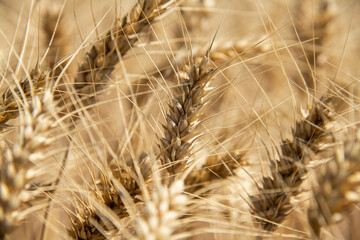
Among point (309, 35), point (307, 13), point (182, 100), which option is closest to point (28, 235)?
point (182, 100)

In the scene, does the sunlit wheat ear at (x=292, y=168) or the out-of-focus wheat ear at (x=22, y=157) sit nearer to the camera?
the out-of-focus wheat ear at (x=22, y=157)

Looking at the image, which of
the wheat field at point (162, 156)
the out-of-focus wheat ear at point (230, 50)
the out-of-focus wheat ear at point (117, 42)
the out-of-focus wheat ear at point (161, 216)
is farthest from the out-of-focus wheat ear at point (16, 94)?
the out-of-focus wheat ear at point (230, 50)

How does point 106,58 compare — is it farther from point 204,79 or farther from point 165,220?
point 165,220

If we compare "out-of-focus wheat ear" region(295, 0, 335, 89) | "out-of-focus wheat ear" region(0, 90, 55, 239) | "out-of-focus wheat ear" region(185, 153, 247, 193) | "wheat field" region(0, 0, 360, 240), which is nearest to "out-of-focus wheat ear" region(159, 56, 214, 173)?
"wheat field" region(0, 0, 360, 240)

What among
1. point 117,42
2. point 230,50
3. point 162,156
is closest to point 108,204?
point 162,156

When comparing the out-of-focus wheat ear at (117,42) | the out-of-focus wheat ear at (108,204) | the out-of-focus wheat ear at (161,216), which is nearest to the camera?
the out-of-focus wheat ear at (161,216)

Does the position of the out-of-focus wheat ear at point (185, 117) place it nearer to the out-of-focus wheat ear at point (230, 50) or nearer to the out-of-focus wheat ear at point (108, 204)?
the out-of-focus wheat ear at point (108, 204)

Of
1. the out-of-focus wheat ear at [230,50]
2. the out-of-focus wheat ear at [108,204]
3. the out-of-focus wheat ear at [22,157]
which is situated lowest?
the out-of-focus wheat ear at [108,204]
